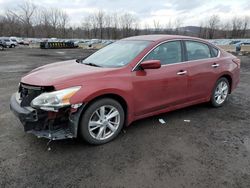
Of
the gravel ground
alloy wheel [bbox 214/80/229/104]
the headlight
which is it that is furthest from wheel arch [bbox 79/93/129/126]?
alloy wheel [bbox 214/80/229/104]

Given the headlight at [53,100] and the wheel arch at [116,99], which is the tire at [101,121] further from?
the headlight at [53,100]

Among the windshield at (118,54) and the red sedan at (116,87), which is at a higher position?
the windshield at (118,54)

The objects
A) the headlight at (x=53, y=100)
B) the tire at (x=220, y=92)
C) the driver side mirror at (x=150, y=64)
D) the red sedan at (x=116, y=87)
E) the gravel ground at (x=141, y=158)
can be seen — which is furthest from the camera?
the tire at (x=220, y=92)

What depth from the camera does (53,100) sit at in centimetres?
278

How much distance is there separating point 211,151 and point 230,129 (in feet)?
3.25

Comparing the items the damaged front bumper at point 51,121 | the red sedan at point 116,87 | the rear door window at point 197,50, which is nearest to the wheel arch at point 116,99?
the red sedan at point 116,87

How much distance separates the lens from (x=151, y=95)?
365 cm

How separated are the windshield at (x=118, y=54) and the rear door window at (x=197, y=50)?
91 centimetres

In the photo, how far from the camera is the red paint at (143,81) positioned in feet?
9.90

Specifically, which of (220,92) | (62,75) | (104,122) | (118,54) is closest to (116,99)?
(104,122)

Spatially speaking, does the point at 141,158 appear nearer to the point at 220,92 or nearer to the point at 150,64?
the point at 150,64

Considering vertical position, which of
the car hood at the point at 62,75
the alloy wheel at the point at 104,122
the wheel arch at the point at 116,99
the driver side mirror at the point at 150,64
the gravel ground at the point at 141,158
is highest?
the driver side mirror at the point at 150,64

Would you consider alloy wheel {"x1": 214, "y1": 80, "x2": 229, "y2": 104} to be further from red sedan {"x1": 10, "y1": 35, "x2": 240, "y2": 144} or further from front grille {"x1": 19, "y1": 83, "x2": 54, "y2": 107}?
front grille {"x1": 19, "y1": 83, "x2": 54, "y2": 107}

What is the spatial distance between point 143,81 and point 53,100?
1418 mm
